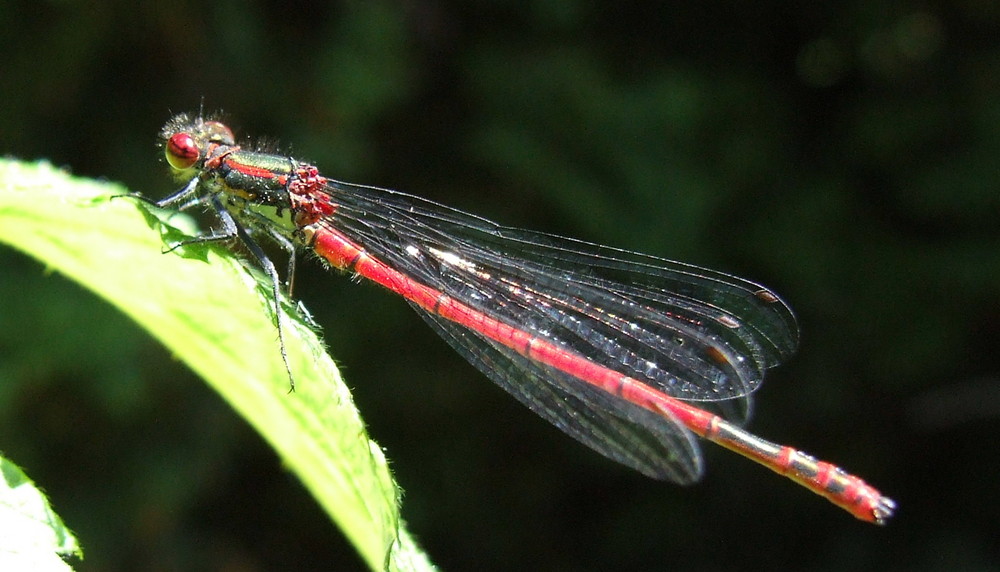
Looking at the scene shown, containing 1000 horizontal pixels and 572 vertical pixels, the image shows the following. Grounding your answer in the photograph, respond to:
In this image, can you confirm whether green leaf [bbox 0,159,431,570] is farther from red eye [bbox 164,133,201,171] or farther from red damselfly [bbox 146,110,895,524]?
red damselfly [bbox 146,110,895,524]

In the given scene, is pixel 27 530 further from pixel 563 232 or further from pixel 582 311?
pixel 563 232

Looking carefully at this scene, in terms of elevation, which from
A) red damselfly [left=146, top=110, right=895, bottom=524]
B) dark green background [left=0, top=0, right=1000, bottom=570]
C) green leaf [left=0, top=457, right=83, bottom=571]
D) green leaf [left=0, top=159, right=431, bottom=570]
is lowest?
green leaf [left=0, top=457, right=83, bottom=571]

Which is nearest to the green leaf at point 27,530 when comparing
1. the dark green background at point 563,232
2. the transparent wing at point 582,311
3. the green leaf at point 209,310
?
the green leaf at point 209,310

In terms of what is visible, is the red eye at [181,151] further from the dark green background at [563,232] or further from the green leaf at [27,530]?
the dark green background at [563,232]

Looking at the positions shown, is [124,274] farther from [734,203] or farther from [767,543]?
[767,543]

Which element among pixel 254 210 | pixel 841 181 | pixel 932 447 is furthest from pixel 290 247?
pixel 932 447

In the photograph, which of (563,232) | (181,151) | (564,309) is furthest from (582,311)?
(563,232)

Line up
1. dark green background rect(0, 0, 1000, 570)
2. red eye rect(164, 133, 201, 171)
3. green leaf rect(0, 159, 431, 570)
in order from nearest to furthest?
green leaf rect(0, 159, 431, 570), red eye rect(164, 133, 201, 171), dark green background rect(0, 0, 1000, 570)

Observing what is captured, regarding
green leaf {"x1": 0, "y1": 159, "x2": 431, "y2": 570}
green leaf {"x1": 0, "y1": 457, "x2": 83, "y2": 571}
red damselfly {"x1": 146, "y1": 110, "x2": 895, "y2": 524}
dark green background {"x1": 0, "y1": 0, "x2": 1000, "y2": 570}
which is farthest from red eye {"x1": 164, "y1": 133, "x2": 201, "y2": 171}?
dark green background {"x1": 0, "y1": 0, "x2": 1000, "y2": 570}

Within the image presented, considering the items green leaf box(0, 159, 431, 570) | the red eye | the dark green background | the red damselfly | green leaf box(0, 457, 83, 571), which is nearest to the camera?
green leaf box(0, 457, 83, 571)
